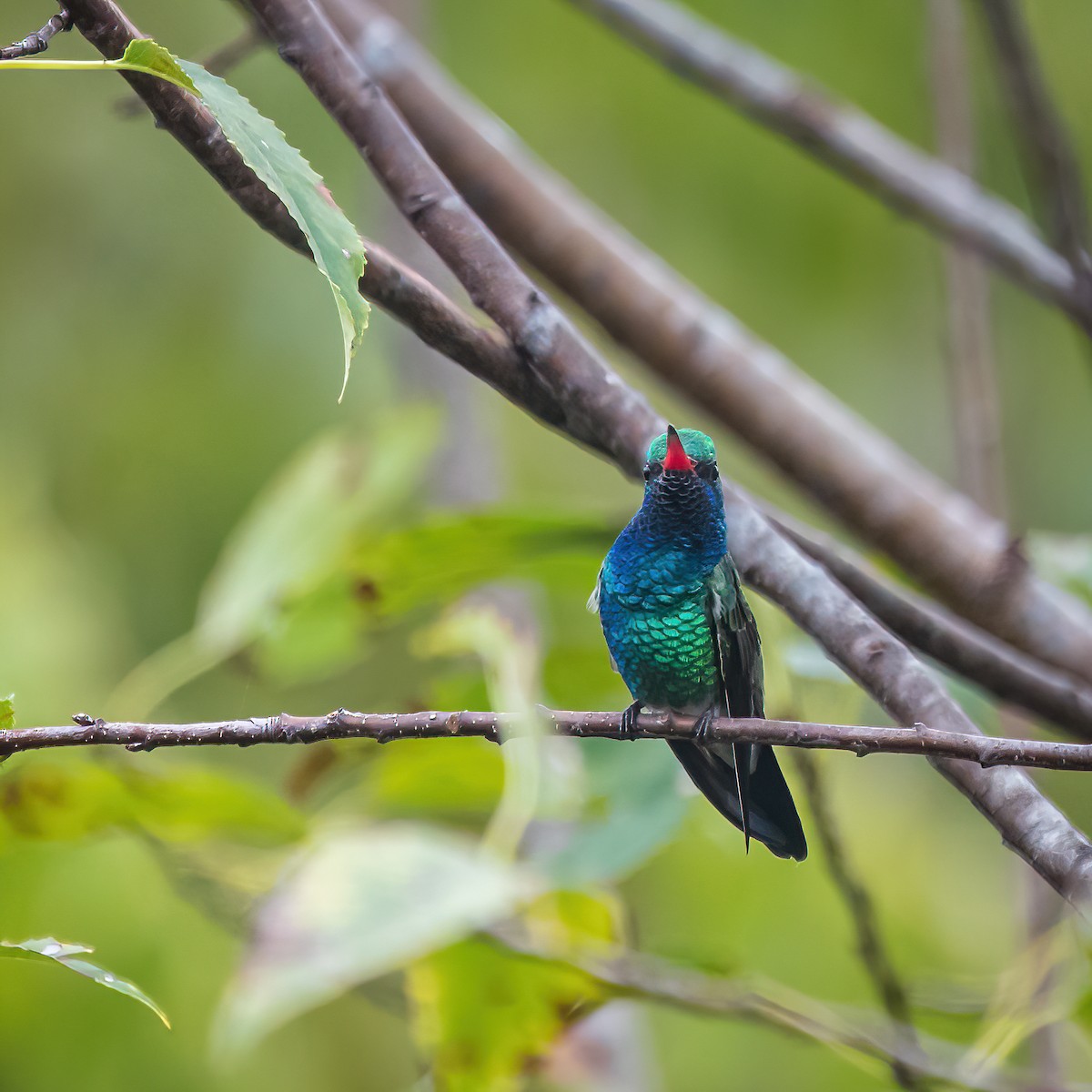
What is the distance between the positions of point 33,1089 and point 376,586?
232 centimetres

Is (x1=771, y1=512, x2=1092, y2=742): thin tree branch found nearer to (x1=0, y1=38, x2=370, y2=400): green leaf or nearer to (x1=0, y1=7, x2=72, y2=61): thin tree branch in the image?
(x1=0, y1=38, x2=370, y2=400): green leaf

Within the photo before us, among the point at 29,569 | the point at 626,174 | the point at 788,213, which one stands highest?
the point at 626,174

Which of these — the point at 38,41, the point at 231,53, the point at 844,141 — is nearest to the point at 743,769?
the point at 38,41

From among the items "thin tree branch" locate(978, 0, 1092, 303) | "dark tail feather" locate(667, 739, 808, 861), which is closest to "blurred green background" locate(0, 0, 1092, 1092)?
"dark tail feather" locate(667, 739, 808, 861)

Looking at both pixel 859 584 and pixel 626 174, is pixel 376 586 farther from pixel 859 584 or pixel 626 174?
pixel 626 174

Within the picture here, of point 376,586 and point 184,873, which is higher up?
point 376,586

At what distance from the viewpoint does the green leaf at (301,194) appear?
0.82m

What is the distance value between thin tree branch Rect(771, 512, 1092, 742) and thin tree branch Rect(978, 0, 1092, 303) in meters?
0.47

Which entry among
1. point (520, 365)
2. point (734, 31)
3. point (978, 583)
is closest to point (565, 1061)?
point (978, 583)

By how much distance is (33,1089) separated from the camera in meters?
3.17

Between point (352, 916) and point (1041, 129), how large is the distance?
1.20 metres

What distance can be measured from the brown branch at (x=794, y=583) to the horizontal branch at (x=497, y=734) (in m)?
0.06

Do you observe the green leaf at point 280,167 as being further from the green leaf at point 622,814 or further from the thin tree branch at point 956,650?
the green leaf at point 622,814

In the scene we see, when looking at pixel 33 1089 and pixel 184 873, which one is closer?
pixel 184 873
